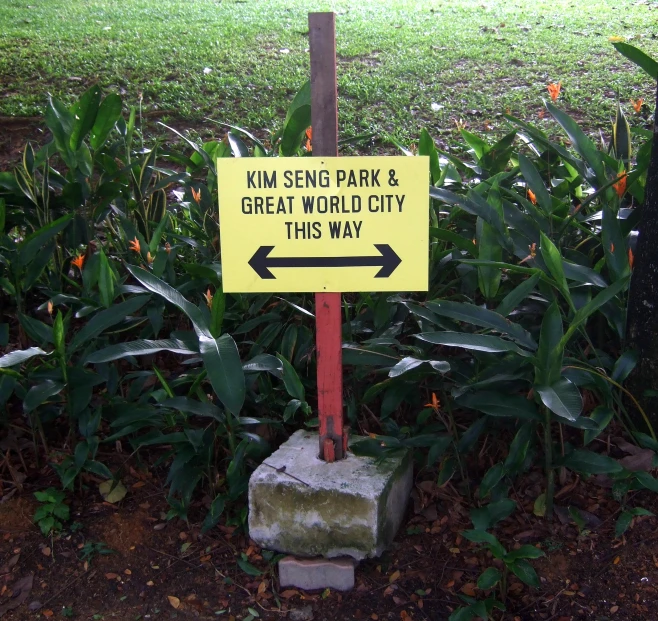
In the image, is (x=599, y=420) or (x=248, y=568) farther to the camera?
(x=248, y=568)

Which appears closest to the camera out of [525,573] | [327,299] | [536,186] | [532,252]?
[525,573]

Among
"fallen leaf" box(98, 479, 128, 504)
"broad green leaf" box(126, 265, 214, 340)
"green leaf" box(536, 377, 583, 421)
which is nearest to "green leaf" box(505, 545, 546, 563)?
"green leaf" box(536, 377, 583, 421)

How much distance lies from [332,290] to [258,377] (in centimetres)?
68

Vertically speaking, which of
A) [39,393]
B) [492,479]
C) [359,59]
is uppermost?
[359,59]

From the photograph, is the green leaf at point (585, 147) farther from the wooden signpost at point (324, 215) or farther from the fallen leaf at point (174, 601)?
the fallen leaf at point (174, 601)

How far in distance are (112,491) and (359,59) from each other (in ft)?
18.1

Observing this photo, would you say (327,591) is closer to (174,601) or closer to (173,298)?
(174,601)

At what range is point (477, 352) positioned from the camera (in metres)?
2.34

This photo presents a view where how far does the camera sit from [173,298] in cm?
241

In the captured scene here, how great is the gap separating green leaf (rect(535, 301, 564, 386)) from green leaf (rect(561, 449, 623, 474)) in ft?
0.92

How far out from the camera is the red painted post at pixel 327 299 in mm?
1996

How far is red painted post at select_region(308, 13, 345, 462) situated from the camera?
2.00 meters

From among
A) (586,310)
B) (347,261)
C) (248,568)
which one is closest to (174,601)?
(248,568)

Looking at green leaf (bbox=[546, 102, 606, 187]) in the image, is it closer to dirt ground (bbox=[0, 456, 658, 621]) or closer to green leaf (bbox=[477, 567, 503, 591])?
dirt ground (bbox=[0, 456, 658, 621])
